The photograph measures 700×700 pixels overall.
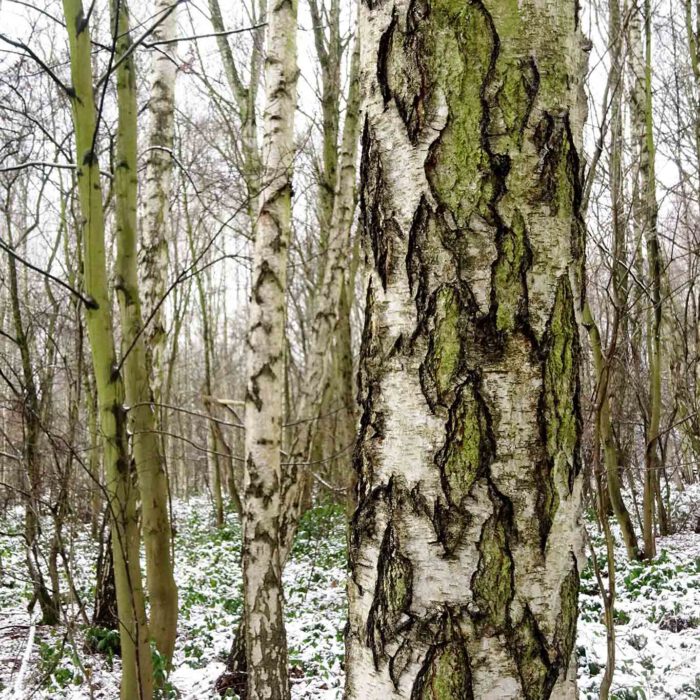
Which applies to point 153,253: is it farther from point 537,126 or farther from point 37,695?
point 537,126

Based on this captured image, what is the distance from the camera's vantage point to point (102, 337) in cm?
245

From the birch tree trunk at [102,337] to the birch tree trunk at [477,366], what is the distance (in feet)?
6.32

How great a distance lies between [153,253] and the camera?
17.9ft

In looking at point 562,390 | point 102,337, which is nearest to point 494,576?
point 562,390

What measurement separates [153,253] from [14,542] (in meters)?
6.59

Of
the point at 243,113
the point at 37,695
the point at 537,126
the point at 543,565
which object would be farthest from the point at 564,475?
the point at 243,113

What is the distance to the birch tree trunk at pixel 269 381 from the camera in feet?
11.1

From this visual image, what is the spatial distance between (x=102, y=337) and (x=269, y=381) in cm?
127

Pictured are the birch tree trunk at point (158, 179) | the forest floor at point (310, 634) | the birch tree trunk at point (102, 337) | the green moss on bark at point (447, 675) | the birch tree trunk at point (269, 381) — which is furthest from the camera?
the birch tree trunk at point (158, 179)

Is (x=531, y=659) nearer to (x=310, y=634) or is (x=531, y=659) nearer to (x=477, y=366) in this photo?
(x=477, y=366)

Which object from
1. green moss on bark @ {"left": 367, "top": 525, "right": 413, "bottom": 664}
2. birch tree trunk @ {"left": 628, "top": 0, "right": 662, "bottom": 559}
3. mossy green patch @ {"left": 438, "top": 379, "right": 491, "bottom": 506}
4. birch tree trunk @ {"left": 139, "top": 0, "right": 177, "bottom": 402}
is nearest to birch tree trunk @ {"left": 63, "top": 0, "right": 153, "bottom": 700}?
green moss on bark @ {"left": 367, "top": 525, "right": 413, "bottom": 664}

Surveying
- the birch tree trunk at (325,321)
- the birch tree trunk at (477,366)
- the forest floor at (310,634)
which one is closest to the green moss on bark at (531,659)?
the birch tree trunk at (477,366)

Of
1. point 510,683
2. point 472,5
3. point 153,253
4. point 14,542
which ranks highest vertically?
point 153,253

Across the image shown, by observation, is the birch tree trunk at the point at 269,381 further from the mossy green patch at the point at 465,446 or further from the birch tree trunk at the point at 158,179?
the mossy green patch at the point at 465,446
